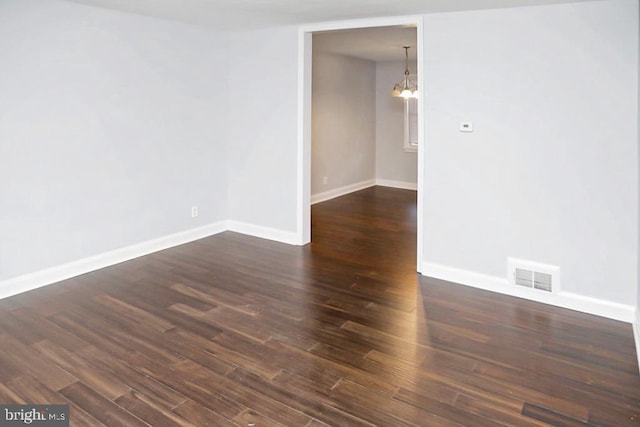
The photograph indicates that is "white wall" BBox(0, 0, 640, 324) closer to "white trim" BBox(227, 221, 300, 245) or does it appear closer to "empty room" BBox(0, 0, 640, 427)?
"empty room" BBox(0, 0, 640, 427)

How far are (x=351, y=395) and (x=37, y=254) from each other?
293cm

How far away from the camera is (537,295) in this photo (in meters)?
3.72

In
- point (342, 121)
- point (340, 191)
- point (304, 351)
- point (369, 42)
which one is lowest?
point (304, 351)

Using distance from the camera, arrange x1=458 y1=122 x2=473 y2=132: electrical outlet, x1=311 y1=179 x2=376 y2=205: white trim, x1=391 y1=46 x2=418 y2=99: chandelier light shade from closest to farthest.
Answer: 1. x1=458 y1=122 x2=473 y2=132: electrical outlet
2. x1=391 y1=46 x2=418 y2=99: chandelier light shade
3. x1=311 y1=179 x2=376 y2=205: white trim

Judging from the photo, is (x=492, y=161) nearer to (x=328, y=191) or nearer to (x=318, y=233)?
(x=318, y=233)

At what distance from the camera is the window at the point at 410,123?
28.0 ft

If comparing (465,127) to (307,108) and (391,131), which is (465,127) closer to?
(307,108)

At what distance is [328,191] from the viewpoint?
25.3 feet

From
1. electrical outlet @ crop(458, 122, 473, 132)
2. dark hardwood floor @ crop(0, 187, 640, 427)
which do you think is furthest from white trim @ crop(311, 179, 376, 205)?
electrical outlet @ crop(458, 122, 473, 132)

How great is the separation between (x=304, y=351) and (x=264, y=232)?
264 centimetres

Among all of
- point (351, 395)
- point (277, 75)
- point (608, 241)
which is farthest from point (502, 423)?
point (277, 75)

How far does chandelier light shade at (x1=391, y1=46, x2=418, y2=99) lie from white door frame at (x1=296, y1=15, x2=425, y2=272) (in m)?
2.35

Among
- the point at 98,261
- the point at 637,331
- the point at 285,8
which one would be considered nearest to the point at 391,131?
the point at 285,8

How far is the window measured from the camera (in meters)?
8.52
